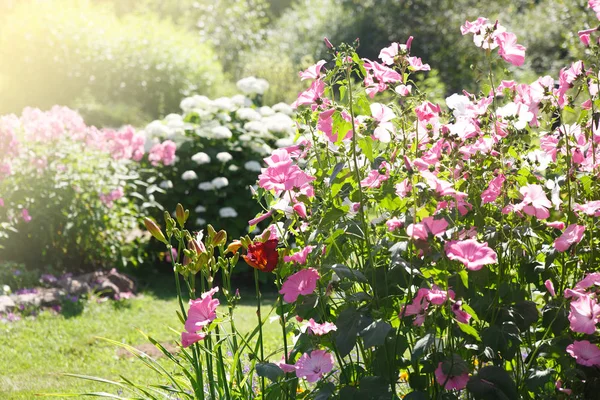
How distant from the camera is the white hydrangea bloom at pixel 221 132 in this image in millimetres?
5887

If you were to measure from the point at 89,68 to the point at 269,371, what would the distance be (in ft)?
43.1

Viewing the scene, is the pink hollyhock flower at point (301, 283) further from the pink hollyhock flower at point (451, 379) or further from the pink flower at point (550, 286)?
the pink flower at point (550, 286)

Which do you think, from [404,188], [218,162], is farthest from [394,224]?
[218,162]

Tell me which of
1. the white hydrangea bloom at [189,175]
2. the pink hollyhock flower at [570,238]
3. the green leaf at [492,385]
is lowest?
the green leaf at [492,385]

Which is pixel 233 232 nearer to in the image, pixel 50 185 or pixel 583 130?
pixel 50 185

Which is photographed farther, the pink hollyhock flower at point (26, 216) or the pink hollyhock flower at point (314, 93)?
the pink hollyhock flower at point (26, 216)

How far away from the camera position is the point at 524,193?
1.92 m

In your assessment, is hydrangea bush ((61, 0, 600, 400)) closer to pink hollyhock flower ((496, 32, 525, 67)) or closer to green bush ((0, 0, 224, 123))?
pink hollyhock flower ((496, 32, 525, 67))

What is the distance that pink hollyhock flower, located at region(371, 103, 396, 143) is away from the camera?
80.5 inches

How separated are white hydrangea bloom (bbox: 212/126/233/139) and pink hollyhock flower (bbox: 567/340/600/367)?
4.28 metres

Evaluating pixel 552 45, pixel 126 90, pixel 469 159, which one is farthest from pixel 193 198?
pixel 552 45

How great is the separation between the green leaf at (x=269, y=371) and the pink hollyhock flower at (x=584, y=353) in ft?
2.56

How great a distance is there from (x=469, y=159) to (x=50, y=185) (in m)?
3.80

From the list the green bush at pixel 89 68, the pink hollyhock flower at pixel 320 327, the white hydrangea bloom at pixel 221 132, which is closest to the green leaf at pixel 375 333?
the pink hollyhock flower at pixel 320 327
